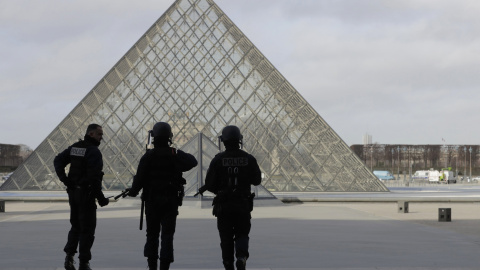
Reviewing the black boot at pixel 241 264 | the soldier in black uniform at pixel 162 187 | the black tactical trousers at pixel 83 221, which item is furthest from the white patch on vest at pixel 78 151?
the black boot at pixel 241 264

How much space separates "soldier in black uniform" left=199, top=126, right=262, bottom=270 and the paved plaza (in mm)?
1525

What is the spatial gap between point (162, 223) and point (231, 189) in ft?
2.58

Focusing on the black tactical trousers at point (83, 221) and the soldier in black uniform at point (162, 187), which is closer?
Answer: the soldier in black uniform at point (162, 187)

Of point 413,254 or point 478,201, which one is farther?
point 478,201

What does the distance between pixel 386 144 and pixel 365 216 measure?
344 ft

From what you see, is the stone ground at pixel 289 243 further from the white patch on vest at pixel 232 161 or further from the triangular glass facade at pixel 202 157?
the triangular glass facade at pixel 202 157

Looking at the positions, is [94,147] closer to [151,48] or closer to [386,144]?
[151,48]

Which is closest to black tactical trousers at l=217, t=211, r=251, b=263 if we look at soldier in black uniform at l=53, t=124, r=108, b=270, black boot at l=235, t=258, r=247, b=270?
black boot at l=235, t=258, r=247, b=270

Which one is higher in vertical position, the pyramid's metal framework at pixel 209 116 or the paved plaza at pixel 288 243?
the pyramid's metal framework at pixel 209 116

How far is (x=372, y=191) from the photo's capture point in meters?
42.4

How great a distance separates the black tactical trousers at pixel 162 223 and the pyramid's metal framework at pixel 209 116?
33801mm

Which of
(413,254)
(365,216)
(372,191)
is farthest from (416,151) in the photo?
(413,254)

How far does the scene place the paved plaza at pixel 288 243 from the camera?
9625 millimetres

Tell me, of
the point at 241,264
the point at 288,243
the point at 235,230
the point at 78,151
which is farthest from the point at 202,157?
the point at 241,264
